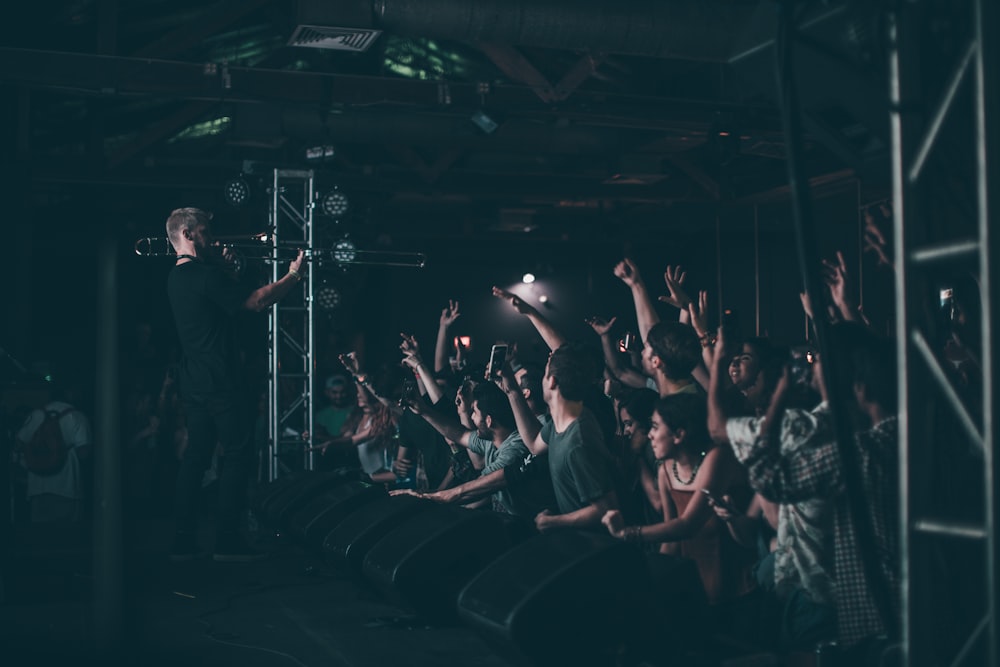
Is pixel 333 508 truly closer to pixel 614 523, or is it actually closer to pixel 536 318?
pixel 536 318

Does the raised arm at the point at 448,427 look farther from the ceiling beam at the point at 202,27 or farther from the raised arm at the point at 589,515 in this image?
the ceiling beam at the point at 202,27

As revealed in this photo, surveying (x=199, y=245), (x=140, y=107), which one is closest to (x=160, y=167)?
(x=140, y=107)

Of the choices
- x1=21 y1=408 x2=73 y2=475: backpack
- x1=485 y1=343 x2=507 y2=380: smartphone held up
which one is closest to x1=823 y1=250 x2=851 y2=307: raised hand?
x1=485 y1=343 x2=507 y2=380: smartphone held up

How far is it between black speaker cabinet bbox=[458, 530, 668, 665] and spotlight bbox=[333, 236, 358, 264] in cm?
421

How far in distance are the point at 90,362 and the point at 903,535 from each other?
1188 cm

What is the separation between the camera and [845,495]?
2908 millimetres

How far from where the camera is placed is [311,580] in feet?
16.3

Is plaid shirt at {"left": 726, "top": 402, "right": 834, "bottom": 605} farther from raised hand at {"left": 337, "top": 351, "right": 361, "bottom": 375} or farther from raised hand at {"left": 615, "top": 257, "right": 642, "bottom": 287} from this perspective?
raised hand at {"left": 337, "top": 351, "right": 361, "bottom": 375}

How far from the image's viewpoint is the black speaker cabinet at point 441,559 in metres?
3.71

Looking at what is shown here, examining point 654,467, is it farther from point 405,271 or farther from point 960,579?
point 405,271

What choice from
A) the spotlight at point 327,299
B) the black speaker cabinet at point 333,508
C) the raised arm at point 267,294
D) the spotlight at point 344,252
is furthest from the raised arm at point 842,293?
the spotlight at point 327,299

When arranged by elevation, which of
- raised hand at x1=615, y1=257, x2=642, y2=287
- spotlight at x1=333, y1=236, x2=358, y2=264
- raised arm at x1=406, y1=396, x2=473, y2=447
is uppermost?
spotlight at x1=333, y1=236, x2=358, y2=264

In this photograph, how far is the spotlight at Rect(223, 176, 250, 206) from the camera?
7.69 meters

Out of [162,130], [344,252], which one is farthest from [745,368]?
[162,130]
